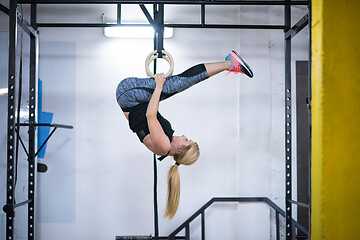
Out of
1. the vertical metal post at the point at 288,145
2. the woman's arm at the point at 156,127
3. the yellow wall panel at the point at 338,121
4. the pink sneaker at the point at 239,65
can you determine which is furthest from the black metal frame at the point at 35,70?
the yellow wall panel at the point at 338,121

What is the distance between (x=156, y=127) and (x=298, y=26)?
103cm

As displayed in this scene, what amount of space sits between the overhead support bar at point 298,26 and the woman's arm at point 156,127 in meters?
0.85

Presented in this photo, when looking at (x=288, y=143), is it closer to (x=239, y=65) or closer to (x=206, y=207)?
(x=239, y=65)

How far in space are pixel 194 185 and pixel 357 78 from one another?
195 centimetres

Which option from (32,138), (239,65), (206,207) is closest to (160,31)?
(239,65)

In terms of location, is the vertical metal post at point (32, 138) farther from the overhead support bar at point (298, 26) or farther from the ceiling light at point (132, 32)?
the overhead support bar at point (298, 26)

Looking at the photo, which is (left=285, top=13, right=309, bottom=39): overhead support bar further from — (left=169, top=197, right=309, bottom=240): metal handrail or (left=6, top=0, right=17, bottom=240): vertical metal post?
(left=6, top=0, right=17, bottom=240): vertical metal post

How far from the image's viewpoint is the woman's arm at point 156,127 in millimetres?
1835

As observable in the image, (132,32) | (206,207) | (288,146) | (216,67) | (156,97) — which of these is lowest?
(206,207)

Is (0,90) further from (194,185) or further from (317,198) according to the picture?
(317,198)

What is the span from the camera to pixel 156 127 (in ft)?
6.08

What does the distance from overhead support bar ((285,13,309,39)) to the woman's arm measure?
0.85m

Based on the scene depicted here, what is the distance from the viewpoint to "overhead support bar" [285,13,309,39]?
1.89m

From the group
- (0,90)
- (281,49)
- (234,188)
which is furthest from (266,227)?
(0,90)
